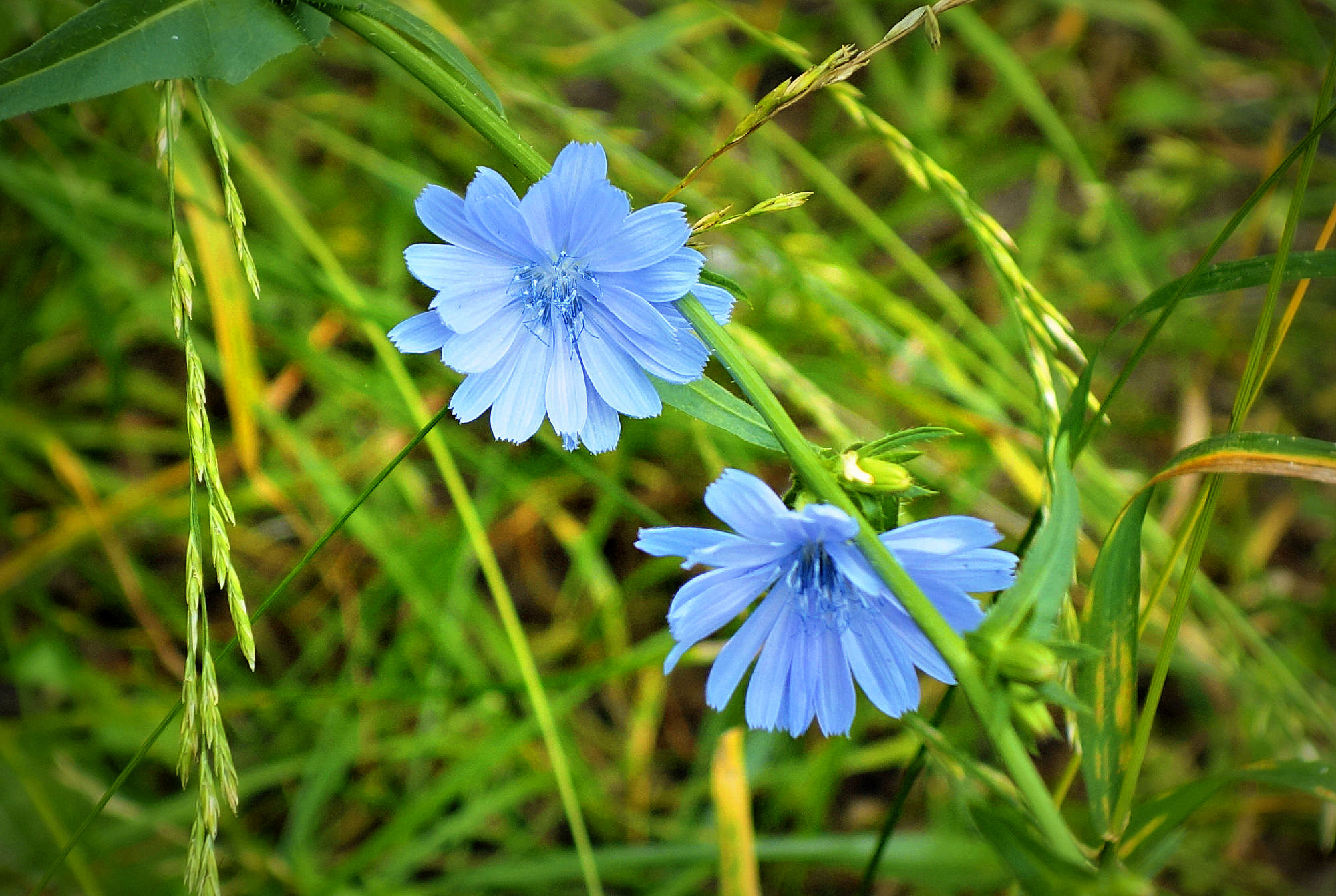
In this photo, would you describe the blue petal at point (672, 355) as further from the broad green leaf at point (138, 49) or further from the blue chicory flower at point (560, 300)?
the broad green leaf at point (138, 49)

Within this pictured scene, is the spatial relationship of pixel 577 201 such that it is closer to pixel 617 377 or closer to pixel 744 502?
pixel 617 377

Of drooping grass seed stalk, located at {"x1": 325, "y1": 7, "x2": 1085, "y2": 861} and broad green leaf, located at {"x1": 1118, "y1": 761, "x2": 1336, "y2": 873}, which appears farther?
broad green leaf, located at {"x1": 1118, "y1": 761, "x2": 1336, "y2": 873}

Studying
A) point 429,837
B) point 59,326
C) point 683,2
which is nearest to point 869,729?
point 429,837

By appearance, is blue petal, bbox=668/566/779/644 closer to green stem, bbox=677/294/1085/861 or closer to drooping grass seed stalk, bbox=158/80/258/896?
green stem, bbox=677/294/1085/861

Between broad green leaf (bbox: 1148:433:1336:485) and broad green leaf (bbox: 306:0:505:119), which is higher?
broad green leaf (bbox: 306:0:505:119)

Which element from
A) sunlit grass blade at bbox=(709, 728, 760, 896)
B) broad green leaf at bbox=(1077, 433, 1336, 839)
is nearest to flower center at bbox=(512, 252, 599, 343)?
broad green leaf at bbox=(1077, 433, 1336, 839)

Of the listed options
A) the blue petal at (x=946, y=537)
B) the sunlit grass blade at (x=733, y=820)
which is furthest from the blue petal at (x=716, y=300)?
the sunlit grass blade at (x=733, y=820)

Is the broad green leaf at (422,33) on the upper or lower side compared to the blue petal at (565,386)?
upper

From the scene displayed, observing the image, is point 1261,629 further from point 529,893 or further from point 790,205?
point 790,205
